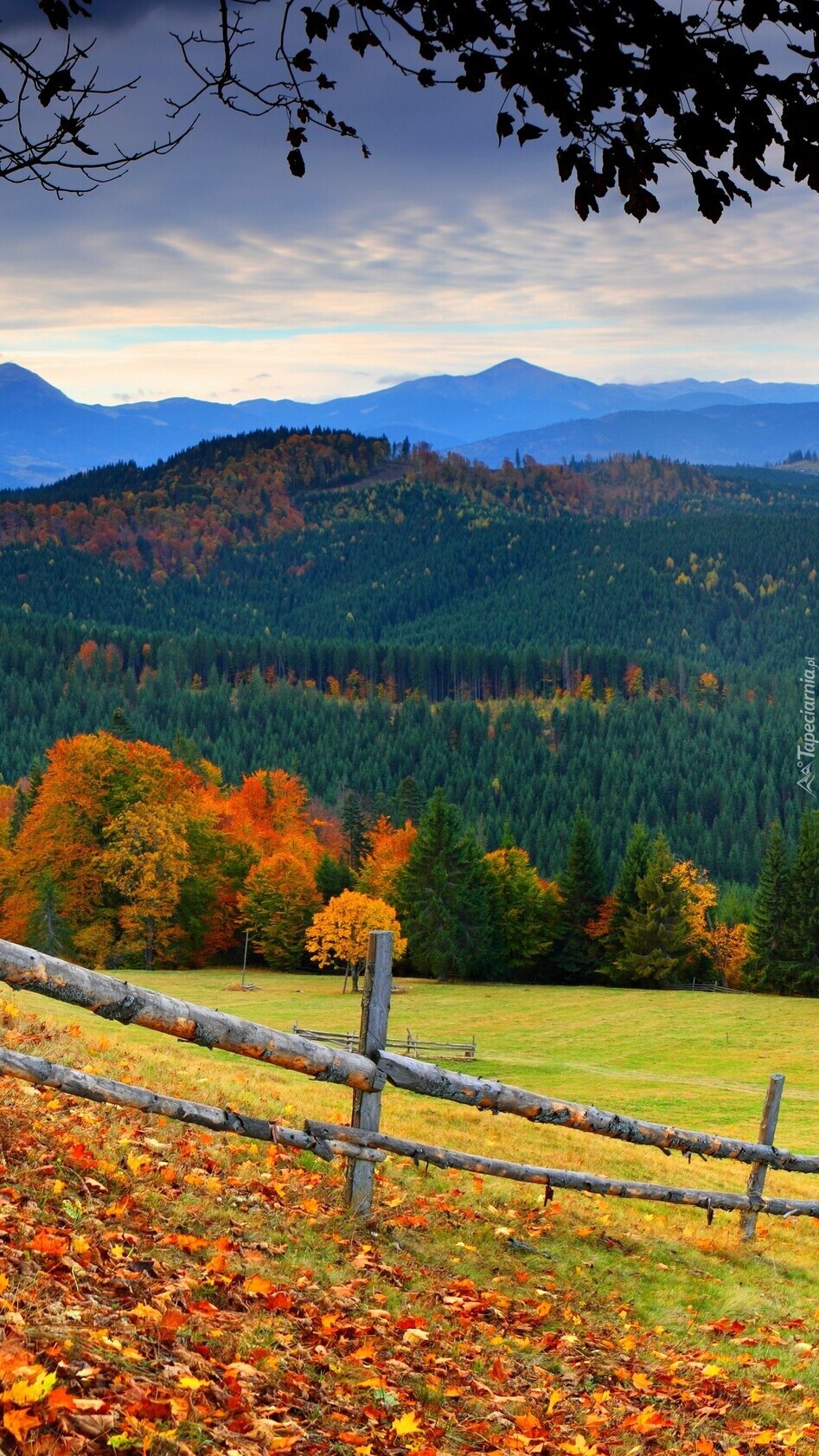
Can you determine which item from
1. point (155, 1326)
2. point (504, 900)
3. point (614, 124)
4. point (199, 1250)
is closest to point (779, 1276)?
point (199, 1250)

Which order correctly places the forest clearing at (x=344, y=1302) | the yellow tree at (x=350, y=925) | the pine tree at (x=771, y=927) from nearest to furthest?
1. the forest clearing at (x=344, y=1302)
2. the yellow tree at (x=350, y=925)
3. the pine tree at (x=771, y=927)

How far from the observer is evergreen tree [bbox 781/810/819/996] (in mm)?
68688

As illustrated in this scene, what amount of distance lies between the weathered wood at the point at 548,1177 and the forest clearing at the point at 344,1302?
14.4 inches

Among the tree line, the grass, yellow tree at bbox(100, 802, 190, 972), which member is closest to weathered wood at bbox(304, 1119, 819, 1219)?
the grass

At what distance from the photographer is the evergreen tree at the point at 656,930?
69375 millimetres

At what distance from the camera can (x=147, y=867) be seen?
5900 cm

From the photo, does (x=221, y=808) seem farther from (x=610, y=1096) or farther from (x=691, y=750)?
(x=691, y=750)

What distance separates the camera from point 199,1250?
24.3 feet

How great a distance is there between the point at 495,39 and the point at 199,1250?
6927 millimetres

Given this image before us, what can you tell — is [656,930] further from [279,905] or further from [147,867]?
[147,867]

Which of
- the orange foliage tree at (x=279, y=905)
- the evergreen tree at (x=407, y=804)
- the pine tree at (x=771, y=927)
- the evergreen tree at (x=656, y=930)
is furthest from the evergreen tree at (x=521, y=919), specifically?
the evergreen tree at (x=407, y=804)

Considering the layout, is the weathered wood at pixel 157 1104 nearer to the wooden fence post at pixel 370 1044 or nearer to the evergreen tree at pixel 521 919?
the wooden fence post at pixel 370 1044

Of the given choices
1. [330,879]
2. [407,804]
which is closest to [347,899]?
[330,879]

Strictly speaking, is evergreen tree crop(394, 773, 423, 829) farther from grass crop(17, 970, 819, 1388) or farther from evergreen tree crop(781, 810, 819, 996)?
grass crop(17, 970, 819, 1388)
